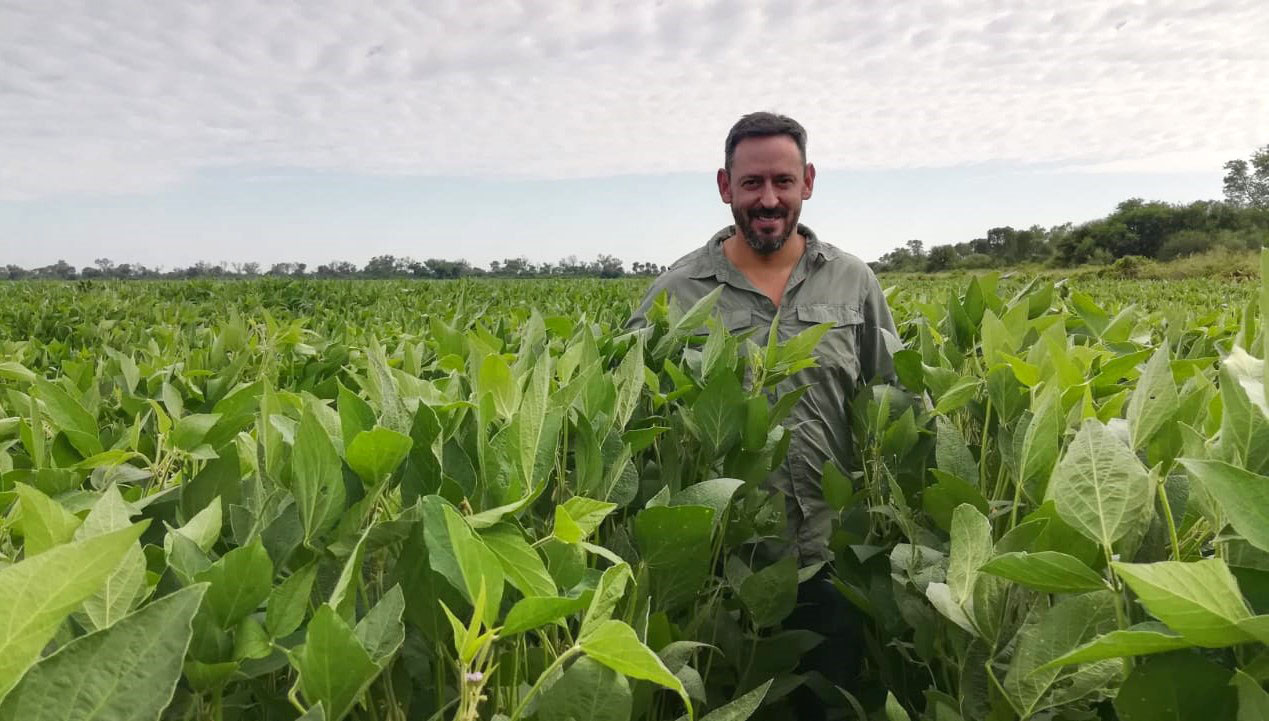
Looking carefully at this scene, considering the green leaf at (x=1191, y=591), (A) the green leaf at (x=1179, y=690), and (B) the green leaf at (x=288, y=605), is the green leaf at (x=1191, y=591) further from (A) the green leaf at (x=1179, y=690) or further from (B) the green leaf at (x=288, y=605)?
(B) the green leaf at (x=288, y=605)

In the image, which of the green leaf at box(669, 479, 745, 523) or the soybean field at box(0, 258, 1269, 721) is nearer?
the soybean field at box(0, 258, 1269, 721)

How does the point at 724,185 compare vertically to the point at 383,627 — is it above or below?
above

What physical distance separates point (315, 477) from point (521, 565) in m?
0.24

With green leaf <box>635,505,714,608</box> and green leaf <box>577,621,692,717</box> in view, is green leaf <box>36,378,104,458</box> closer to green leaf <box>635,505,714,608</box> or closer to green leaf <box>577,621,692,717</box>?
green leaf <box>635,505,714,608</box>

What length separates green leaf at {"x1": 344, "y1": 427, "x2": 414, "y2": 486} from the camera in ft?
2.73

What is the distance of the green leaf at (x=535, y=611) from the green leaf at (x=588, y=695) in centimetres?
11

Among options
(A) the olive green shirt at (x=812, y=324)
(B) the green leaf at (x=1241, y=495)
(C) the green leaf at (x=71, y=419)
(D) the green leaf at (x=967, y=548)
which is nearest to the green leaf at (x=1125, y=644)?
(B) the green leaf at (x=1241, y=495)

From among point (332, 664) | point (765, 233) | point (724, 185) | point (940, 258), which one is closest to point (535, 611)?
point (332, 664)

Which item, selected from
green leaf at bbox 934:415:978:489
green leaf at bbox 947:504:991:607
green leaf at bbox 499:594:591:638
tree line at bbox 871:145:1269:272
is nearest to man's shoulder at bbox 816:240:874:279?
green leaf at bbox 934:415:978:489

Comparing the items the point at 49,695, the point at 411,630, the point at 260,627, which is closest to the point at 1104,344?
the point at 411,630

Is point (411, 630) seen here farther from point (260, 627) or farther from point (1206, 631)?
point (1206, 631)

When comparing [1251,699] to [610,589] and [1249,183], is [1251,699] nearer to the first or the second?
[610,589]

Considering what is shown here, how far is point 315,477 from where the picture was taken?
82cm

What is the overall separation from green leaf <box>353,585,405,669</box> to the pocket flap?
2869 mm
